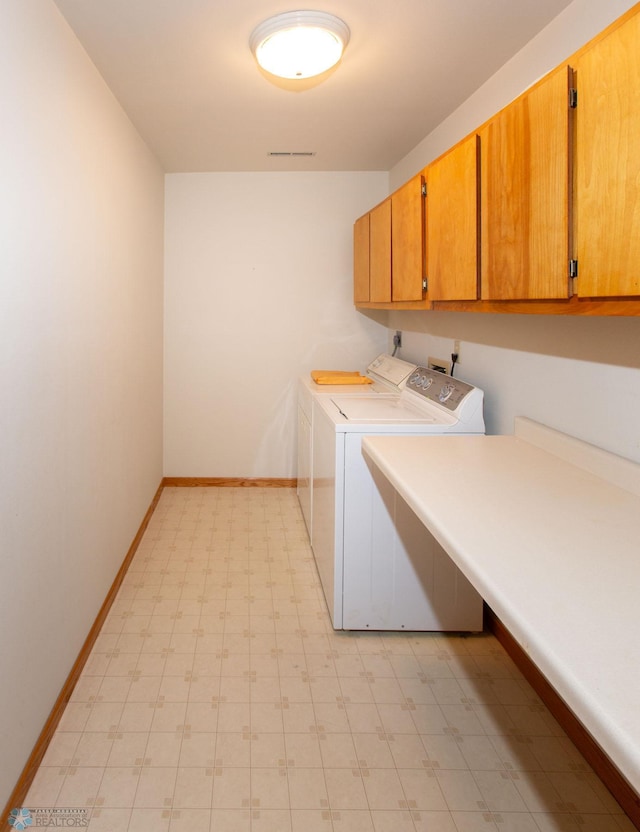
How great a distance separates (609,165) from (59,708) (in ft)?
7.44

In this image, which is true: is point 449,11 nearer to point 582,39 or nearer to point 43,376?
point 582,39

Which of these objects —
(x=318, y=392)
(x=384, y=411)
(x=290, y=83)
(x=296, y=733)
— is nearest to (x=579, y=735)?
(x=296, y=733)

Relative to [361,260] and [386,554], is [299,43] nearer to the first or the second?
[361,260]

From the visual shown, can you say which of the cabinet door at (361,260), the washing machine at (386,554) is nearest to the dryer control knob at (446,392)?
the washing machine at (386,554)

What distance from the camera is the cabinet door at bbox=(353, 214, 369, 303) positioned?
393 centimetres

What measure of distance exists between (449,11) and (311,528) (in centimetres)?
257

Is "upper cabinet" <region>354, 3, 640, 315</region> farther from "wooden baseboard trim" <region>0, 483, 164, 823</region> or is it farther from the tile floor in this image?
"wooden baseboard trim" <region>0, 483, 164, 823</region>

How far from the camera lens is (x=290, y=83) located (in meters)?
2.79

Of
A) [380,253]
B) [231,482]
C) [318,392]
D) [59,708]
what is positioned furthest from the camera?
[231,482]

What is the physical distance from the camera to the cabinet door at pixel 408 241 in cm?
271

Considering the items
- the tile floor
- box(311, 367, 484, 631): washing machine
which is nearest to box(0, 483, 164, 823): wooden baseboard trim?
the tile floor

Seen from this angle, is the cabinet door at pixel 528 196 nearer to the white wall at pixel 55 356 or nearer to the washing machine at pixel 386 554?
the washing machine at pixel 386 554

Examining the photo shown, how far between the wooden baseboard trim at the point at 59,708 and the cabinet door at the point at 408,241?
1.99 meters

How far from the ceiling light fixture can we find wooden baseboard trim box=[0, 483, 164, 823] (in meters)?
2.40
